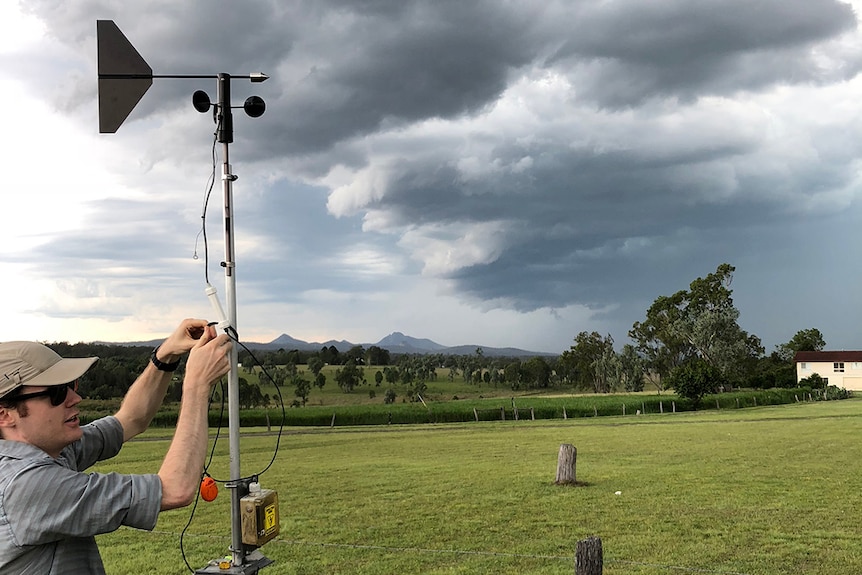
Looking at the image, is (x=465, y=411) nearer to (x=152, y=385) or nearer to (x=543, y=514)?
(x=543, y=514)

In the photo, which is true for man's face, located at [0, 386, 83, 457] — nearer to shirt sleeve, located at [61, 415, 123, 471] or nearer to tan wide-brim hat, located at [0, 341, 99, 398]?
tan wide-brim hat, located at [0, 341, 99, 398]

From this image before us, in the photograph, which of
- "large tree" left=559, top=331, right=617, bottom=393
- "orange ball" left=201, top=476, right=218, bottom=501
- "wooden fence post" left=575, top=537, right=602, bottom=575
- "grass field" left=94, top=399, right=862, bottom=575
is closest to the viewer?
→ "orange ball" left=201, top=476, right=218, bottom=501

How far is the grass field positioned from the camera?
1016 centimetres

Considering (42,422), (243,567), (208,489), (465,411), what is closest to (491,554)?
(243,567)

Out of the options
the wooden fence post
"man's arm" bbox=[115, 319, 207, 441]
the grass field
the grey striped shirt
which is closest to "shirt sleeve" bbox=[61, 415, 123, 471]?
"man's arm" bbox=[115, 319, 207, 441]

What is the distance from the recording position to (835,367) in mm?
81125

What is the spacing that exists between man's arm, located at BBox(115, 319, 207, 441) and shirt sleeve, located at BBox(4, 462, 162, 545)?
38.6 inches

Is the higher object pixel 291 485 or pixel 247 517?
pixel 247 517

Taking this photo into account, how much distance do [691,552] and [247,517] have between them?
27.1ft

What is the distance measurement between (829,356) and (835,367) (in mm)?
1356

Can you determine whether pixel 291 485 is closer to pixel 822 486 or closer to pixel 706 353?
pixel 822 486

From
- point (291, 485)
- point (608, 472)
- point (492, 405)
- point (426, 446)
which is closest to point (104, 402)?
point (492, 405)

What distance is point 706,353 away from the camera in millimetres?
80750

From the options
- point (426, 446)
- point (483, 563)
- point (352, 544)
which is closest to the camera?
point (483, 563)
